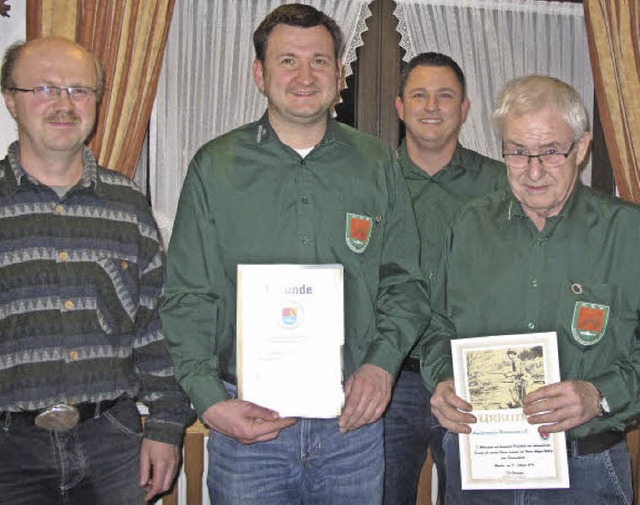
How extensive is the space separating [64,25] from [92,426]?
246 centimetres

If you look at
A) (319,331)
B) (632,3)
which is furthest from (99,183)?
(632,3)

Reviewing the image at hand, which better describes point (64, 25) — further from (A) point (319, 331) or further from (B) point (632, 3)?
(B) point (632, 3)

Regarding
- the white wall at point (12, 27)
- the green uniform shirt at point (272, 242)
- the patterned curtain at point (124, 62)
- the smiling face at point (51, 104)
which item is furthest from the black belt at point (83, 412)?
the white wall at point (12, 27)

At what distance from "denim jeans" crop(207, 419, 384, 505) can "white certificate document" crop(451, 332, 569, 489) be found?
318 mm

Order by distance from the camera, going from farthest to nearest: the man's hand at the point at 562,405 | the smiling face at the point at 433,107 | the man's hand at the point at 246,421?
the smiling face at the point at 433,107 < the man's hand at the point at 246,421 < the man's hand at the point at 562,405

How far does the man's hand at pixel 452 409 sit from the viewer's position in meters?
2.00

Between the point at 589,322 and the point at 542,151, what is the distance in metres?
0.50

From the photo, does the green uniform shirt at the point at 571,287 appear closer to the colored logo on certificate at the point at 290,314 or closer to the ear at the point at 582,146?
the ear at the point at 582,146

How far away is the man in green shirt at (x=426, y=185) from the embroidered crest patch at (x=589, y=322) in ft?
2.72

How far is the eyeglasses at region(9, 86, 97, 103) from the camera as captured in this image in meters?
2.24

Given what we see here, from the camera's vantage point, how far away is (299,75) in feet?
7.18

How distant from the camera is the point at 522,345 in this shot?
195 centimetres

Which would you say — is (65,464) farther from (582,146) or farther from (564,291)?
(582,146)

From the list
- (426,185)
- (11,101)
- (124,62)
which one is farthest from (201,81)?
(11,101)
